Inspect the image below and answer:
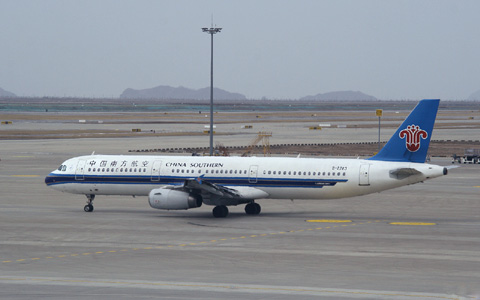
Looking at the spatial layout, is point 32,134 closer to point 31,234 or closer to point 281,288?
point 31,234

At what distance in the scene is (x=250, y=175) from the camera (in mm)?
46062

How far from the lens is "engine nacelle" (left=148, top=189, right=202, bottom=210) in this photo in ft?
145

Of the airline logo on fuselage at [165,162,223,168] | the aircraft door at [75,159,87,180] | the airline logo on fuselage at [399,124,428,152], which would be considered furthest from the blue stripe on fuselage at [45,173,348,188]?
the airline logo on fuselage at [399,124,428,152]

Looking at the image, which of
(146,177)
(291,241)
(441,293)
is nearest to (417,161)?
(291,241)

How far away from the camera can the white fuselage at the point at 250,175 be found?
44.1 metres

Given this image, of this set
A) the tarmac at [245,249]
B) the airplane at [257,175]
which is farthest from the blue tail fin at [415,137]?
the tarmac at [245,249]

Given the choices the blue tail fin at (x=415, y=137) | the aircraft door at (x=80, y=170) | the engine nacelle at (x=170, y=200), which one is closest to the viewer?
the engine nacelle at (x=170, y=200)

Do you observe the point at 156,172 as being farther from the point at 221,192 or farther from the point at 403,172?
the point at 403,172

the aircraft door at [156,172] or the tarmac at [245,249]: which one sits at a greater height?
the aircraft door at [156,172]

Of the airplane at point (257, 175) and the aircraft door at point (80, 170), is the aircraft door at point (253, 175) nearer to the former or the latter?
the airplane at point (257, 175)

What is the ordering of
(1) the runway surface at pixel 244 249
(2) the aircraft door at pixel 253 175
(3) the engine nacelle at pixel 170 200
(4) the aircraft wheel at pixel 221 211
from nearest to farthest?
(1) the runway surface at pixel 244 249 → (3) the engine nacelle at pixel 170 200 → (4) the aircraft wheel at pixel 221 211 → (2) the aircraft door at pixel 253 175

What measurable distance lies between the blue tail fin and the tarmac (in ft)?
11.5

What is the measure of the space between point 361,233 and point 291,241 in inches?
171

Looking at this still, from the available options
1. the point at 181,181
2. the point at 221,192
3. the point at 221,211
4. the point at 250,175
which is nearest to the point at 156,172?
the point at 181,181
